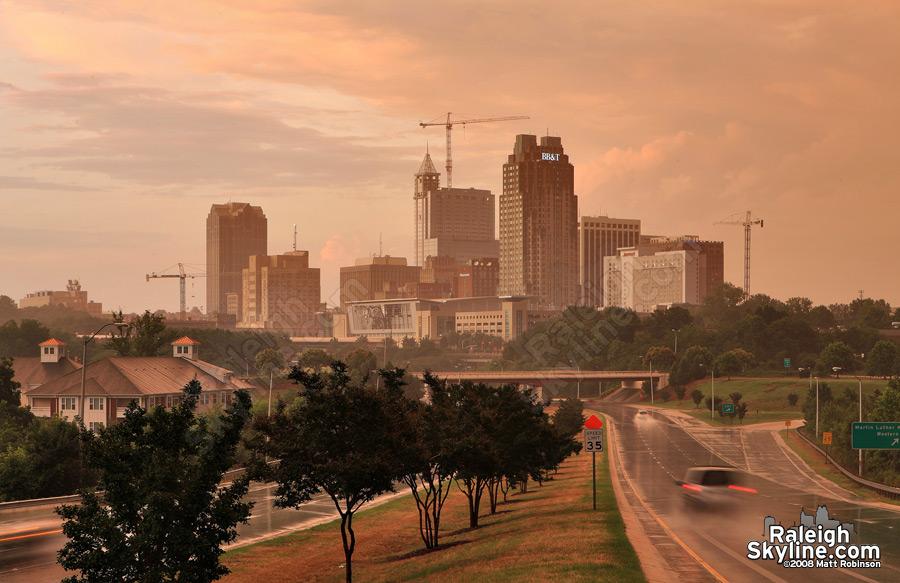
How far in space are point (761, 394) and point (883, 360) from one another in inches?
1167

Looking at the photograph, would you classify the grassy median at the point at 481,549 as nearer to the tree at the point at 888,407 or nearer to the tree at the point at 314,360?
the tree at the point at 888,407

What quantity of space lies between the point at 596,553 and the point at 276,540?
2076 centimetres

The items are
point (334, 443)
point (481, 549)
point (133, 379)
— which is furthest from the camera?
point (133, 379)

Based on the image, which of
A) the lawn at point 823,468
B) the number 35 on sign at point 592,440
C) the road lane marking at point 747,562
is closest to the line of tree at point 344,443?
the number 35 on sign at point 592,440

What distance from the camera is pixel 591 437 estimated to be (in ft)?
122

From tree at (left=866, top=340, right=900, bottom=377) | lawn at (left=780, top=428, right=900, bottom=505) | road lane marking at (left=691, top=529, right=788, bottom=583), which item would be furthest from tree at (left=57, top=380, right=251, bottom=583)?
tree at (left=866, top=340, right=900, bottom=377)

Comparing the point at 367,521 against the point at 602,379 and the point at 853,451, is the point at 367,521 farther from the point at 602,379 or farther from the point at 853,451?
the point at 602,379

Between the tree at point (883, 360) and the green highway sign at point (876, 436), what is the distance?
373ft

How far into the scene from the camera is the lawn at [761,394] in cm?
13388

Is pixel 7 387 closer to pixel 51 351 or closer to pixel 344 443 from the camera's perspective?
pixel 51 351

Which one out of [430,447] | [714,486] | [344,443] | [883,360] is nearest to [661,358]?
[883,360]

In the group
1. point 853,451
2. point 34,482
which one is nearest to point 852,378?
point 853,451

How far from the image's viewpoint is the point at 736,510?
42.7 meters

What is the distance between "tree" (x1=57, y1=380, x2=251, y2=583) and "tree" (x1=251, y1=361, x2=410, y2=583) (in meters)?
4.35
